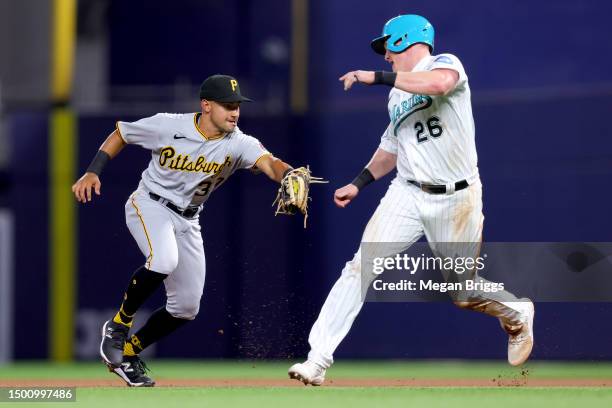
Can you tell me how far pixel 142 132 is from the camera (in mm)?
7508

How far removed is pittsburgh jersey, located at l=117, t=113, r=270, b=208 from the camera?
7.52m

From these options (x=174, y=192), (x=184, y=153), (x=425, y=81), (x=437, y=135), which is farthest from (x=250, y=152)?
(x=425, y=81)

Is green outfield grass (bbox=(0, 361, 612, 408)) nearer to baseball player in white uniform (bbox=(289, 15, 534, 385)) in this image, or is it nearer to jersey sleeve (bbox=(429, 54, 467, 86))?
baseball player in white uniform (bbox=(289, 15, 534, 385))

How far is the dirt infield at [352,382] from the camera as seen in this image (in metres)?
7.82

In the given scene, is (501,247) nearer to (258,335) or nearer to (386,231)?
(258,335)

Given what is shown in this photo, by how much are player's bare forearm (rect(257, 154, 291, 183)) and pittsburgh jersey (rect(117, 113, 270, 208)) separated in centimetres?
4

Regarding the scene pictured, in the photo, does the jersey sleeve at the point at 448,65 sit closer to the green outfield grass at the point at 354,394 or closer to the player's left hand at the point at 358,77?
the player's left hand at the point at 358,77

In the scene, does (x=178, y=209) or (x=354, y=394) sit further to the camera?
(x=178, y=209)

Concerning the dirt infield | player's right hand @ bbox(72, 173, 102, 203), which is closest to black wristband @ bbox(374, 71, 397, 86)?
player's right hand @ bbox(72, 173, 102, 203)

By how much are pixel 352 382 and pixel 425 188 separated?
1.63 metres

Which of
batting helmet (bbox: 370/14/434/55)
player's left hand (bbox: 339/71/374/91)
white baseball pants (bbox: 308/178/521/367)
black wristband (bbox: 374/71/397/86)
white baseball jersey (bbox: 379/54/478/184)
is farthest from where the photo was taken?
batting helmet (bbox: 370/14/434/55)

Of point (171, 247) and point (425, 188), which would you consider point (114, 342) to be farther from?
point (425, 188)

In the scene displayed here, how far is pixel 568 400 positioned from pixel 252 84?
21.1 ft

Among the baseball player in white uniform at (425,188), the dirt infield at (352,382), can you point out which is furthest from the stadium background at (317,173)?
the baseball player in white uniform at (425,188)
